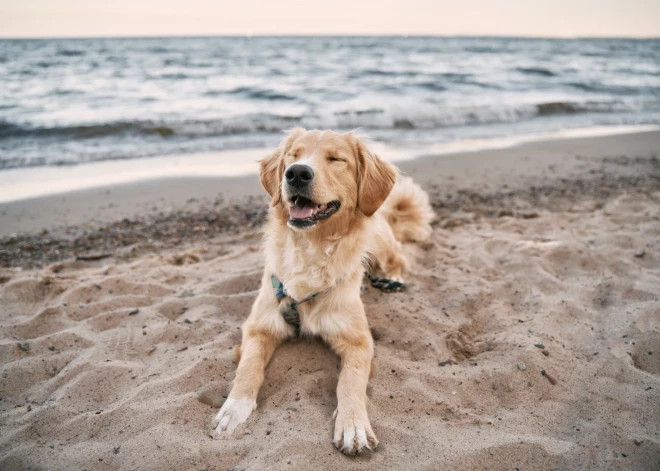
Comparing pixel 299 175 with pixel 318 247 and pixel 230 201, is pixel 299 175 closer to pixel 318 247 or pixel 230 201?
pixel 318 247

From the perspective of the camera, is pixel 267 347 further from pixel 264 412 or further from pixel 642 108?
pixel 642 108

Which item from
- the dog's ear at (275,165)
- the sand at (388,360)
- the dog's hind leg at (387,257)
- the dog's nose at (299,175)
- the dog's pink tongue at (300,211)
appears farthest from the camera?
the dog's hind leg at (387,257)

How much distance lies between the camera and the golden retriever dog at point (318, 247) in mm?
2900

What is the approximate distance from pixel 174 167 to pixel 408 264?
4.86m

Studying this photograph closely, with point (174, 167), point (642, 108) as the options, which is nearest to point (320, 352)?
point (174, 167)

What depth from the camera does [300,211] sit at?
296cm

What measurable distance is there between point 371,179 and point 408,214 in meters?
1.94

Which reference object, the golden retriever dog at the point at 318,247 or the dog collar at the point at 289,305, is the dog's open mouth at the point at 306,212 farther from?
the dog collar at the point at 289,305

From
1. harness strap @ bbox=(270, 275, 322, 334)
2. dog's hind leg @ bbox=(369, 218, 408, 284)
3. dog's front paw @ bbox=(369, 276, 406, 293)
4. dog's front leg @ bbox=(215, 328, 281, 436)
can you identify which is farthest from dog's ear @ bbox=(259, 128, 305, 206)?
dog's front paw @ bbox=(369, 276, 406, 293)

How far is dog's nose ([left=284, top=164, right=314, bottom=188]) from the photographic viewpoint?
283 centimetres

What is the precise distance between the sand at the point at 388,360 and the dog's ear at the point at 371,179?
3.25 ft

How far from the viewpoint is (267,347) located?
3.04 m

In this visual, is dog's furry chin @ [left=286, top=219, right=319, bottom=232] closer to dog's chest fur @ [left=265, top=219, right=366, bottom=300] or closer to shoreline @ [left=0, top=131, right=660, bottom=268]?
dog's chest fur @ [left=265, top=219, right=366, bottom=300]

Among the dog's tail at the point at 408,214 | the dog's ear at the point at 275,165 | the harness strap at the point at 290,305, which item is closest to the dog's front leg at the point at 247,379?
the harness strap at the point at 290,305
